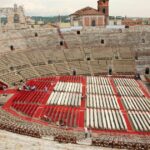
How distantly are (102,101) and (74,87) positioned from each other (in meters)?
5.32

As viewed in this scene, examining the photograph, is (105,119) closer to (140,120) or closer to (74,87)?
(140,120)

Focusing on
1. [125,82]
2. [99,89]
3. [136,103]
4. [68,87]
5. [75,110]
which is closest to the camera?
[75,110]

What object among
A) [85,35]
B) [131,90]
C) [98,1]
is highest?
[98,1]

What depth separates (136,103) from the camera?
27094 millimetres

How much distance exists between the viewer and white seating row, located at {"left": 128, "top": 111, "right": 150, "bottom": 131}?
21.5 metres

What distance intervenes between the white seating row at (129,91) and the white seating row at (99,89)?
106 cm

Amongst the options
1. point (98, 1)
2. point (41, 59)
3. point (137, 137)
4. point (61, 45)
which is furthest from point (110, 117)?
point (98, 1)

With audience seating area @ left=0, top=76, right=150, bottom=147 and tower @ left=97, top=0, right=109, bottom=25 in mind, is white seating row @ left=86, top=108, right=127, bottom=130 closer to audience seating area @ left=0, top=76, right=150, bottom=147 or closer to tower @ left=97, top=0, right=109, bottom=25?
audience seating area @ left=0, top=76, right=150, bottom=147

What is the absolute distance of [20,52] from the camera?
4019cm

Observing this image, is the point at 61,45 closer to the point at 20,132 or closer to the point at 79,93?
the point at 79,93

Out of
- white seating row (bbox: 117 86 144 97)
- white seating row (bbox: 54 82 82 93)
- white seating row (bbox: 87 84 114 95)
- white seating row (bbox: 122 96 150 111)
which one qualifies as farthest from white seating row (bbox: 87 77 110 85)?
white seating row (bbox: 122 96 150 111)

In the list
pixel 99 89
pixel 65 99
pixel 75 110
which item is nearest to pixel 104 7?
pixel 99 89

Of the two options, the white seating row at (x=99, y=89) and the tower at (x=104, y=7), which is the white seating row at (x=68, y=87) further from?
the tower at (x=104, y=7)

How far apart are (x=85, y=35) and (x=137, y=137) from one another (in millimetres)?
30177
